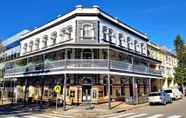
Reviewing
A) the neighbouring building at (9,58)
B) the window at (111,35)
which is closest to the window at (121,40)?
the window at (111,35)

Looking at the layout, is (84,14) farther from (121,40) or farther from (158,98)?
(158,98)

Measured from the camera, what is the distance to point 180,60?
6241 cm

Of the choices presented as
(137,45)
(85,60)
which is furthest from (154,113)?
(137,45)

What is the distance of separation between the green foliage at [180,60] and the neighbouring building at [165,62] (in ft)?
4.65

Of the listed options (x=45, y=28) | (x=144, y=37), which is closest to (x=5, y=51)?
(x=45, y=28)

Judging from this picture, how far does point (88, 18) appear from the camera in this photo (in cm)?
3384

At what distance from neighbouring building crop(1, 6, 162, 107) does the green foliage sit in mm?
20609

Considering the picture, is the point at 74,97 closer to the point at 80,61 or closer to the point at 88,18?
the point at 80,61

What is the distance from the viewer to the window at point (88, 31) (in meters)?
33.4

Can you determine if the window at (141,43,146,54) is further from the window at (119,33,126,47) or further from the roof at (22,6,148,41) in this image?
the window at (119,33,126,47)

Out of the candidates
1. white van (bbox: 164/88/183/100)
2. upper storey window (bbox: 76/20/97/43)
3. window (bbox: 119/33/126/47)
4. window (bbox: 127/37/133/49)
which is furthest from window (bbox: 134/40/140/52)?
upper storey window (bbox: 76/20/97/43)

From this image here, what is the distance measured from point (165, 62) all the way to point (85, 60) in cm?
3312

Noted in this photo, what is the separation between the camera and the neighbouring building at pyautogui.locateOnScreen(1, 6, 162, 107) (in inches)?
1180

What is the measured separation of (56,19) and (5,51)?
22857 millimetres
